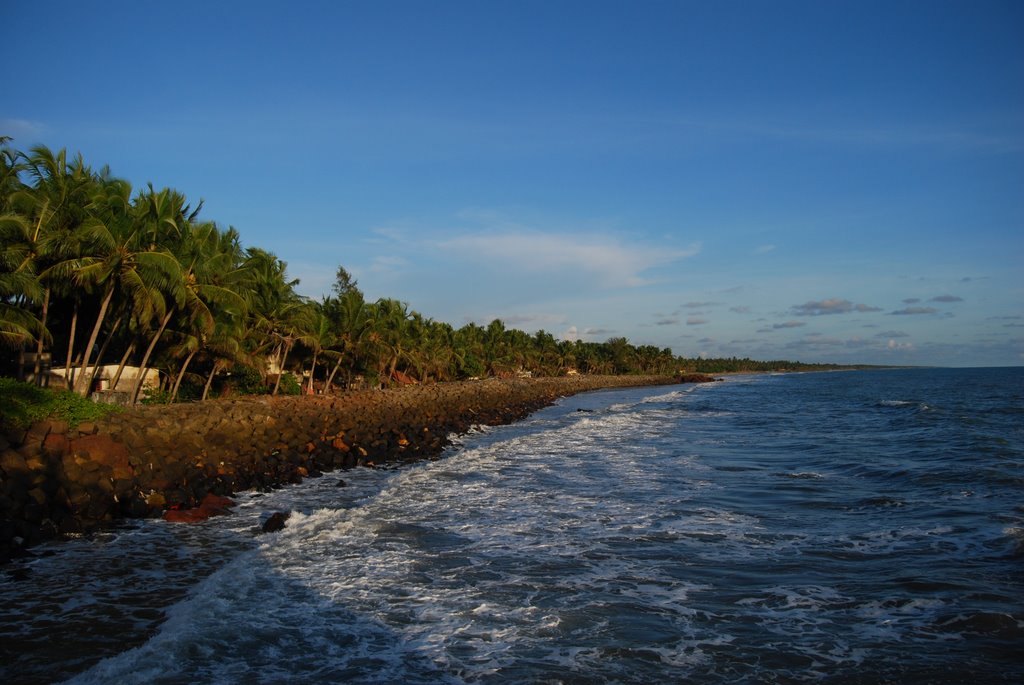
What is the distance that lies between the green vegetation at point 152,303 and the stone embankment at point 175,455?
3651 mm

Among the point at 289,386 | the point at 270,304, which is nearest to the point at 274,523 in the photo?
the point at 270,304

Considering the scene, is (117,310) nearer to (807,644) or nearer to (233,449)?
(233,449)

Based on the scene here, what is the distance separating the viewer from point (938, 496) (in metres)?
13.1

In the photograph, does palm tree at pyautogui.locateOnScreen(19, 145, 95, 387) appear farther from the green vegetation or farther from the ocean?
the ocean

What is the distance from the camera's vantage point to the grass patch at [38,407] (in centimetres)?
1359

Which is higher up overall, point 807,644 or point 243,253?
point 243,253

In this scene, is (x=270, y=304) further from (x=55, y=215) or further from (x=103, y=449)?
(x=103, y=449)

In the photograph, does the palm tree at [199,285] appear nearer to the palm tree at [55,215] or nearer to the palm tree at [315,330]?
the palm tree at [55,215]

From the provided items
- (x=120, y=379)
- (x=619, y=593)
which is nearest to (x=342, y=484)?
(x=619, y=593)

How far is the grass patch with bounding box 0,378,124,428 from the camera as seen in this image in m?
13.6

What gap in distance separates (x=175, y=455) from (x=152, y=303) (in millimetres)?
7516

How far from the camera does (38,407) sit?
47.4 ft

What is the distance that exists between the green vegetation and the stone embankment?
144 inches

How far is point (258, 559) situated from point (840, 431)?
24937mm
